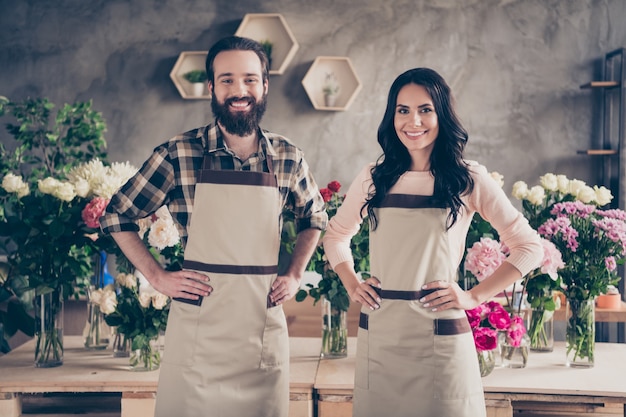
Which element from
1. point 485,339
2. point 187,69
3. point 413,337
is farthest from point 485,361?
point 187,69

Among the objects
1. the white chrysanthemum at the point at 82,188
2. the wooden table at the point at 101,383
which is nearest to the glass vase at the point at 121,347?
the wooden table at the point at 101,383

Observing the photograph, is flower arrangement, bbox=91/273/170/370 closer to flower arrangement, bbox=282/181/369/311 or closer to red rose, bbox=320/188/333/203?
flower arrangement, bbox=282/181/369/311

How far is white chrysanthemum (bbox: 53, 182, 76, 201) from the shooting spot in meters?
2.12

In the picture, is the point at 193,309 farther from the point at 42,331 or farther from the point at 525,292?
the point at 525,292

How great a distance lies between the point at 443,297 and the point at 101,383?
1.03 meters

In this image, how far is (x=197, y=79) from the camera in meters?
5.28

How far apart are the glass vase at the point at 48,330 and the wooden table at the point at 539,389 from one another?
85 cm

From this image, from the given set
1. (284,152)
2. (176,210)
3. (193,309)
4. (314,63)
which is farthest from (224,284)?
(314,63)

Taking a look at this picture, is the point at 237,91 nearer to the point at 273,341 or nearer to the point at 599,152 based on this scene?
the point at 273,341

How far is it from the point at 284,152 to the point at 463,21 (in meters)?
3.85

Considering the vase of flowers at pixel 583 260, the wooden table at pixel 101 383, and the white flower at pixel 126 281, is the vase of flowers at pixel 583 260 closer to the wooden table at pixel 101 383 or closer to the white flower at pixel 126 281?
the wooden table at pixel 101 383

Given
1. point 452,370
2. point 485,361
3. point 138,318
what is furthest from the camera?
point 138,318

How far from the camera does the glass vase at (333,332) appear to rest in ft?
7.50

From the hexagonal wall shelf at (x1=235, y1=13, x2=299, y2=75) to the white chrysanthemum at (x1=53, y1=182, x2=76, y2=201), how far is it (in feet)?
10.8
